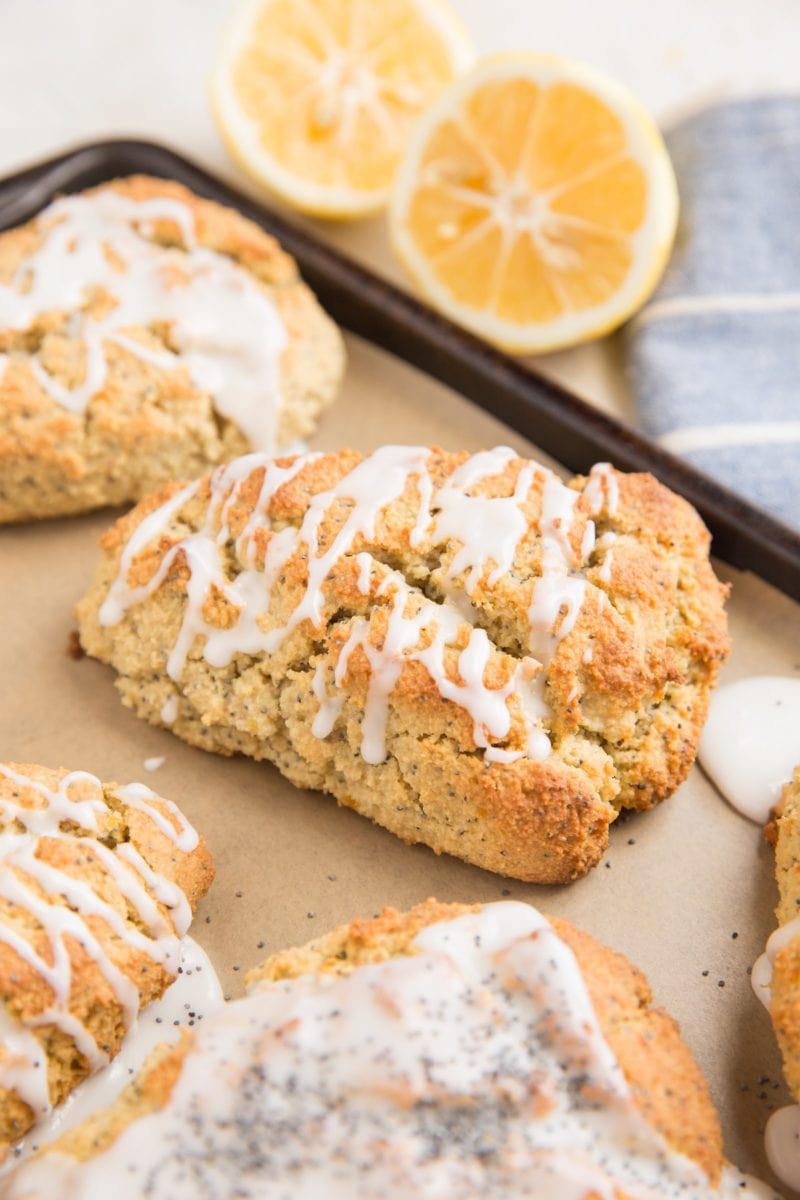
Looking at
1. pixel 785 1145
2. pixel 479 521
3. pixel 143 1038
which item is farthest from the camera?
pixel 479 521

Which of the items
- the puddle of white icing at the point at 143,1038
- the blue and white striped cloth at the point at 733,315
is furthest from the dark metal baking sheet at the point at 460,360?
the puddle of white icing at the point at 143,1038

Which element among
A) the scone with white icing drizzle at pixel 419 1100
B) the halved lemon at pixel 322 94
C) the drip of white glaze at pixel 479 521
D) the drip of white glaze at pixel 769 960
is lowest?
the scone with white icing drizzle at pixel 419 1100

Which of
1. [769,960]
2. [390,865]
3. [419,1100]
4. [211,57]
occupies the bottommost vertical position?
[390,865]

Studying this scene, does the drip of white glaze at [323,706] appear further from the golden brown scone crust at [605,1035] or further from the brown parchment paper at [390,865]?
the golden brown scone crust at [605,1035]

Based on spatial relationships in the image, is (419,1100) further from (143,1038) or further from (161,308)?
(161,308)

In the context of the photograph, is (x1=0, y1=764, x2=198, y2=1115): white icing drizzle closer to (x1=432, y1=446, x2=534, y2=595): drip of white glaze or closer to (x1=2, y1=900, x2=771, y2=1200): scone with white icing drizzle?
(x1=2, y1=900, x2=771, y2=1200): scone with white icing drizzle

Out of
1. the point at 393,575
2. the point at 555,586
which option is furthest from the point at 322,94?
the point at 555,586

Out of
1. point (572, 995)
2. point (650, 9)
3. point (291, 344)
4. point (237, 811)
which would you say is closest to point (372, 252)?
point (291, 344)
